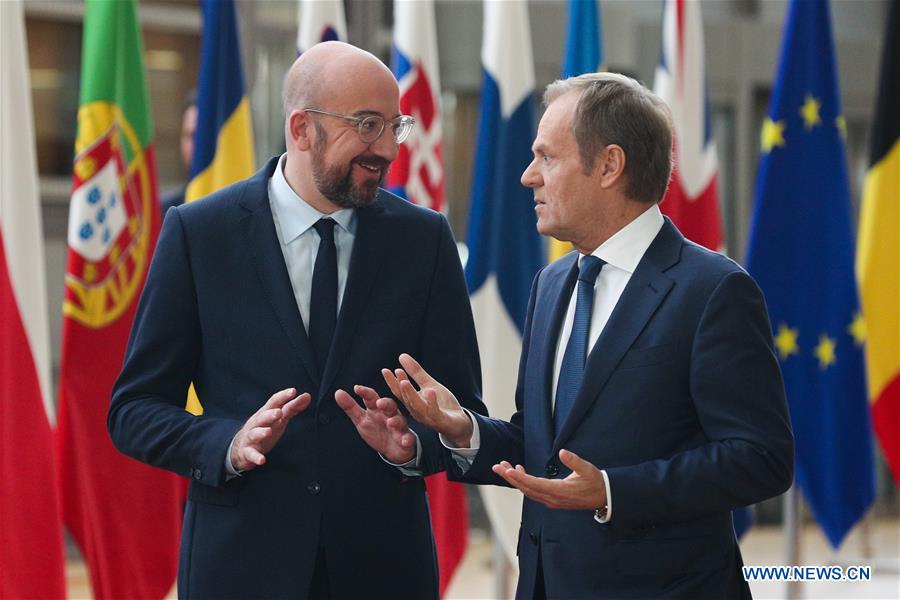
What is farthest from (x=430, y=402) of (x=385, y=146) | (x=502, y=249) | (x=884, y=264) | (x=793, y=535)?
(x=884, y=264)

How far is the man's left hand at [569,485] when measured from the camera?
1.77m

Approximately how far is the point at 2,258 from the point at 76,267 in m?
0.21

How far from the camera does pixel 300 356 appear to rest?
206 centimetres

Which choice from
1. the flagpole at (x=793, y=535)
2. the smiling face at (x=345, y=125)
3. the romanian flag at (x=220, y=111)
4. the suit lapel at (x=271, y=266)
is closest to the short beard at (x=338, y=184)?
the smiling face at (x=345, y=125)

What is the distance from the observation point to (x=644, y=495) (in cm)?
181

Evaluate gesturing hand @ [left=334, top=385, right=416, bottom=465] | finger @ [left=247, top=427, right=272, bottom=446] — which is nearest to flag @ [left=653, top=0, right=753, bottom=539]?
gesturing hand @ [left=334, top=385, right=416, bottom=465]

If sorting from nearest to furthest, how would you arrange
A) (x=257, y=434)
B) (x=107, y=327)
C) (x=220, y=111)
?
(x=257, y=434)
(x=107, y=327)
(x=220, y=111)

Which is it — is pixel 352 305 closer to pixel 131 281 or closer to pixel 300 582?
pixel 300 582

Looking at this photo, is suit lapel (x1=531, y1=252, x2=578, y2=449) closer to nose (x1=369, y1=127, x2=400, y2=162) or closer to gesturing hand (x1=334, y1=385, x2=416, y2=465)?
gesturing hand (x1=334, y1=385, x2=416, y2=465)

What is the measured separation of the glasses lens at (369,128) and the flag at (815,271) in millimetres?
2191

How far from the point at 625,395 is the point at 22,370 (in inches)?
81.8

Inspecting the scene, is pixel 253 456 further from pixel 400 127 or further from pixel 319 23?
pixel 319 23

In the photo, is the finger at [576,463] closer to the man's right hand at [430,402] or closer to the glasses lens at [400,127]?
the man's right hand at [430,402]

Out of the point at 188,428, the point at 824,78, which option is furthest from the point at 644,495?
the point at 824,78
